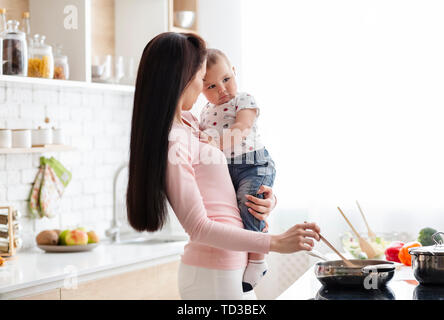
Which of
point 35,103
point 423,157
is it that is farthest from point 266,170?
point 423,157

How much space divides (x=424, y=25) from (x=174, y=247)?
5.89ft

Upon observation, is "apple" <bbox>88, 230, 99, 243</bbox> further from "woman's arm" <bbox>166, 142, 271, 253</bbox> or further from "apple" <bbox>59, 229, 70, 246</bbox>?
"woman's arm" <bbox>166, 142, 271, 253</bbox>

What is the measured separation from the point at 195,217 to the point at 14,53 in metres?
1.48

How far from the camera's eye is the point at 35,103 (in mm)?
2959

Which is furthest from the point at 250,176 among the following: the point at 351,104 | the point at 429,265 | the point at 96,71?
the point at 351,104

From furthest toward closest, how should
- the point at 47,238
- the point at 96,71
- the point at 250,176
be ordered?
the point at 96,71 < the point at 47,238 < the point at 250,176

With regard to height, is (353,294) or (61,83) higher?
(61,83)

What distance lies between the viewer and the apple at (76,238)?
2865 mm

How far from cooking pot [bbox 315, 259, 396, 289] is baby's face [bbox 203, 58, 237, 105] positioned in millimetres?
566

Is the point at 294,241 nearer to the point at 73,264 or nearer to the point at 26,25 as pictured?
the point at 73,264

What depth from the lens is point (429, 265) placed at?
1766 millimetres

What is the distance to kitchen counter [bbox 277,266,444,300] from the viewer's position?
5.35ft

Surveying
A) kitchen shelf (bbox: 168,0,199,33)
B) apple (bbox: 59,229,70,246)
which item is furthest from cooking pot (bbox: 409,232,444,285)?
kitchen shelf (bbox: 168,0,199,33)

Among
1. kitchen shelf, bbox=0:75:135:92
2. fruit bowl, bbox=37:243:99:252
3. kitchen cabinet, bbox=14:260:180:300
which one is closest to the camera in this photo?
kitchen cabinet, bbox=14:260:180:300
